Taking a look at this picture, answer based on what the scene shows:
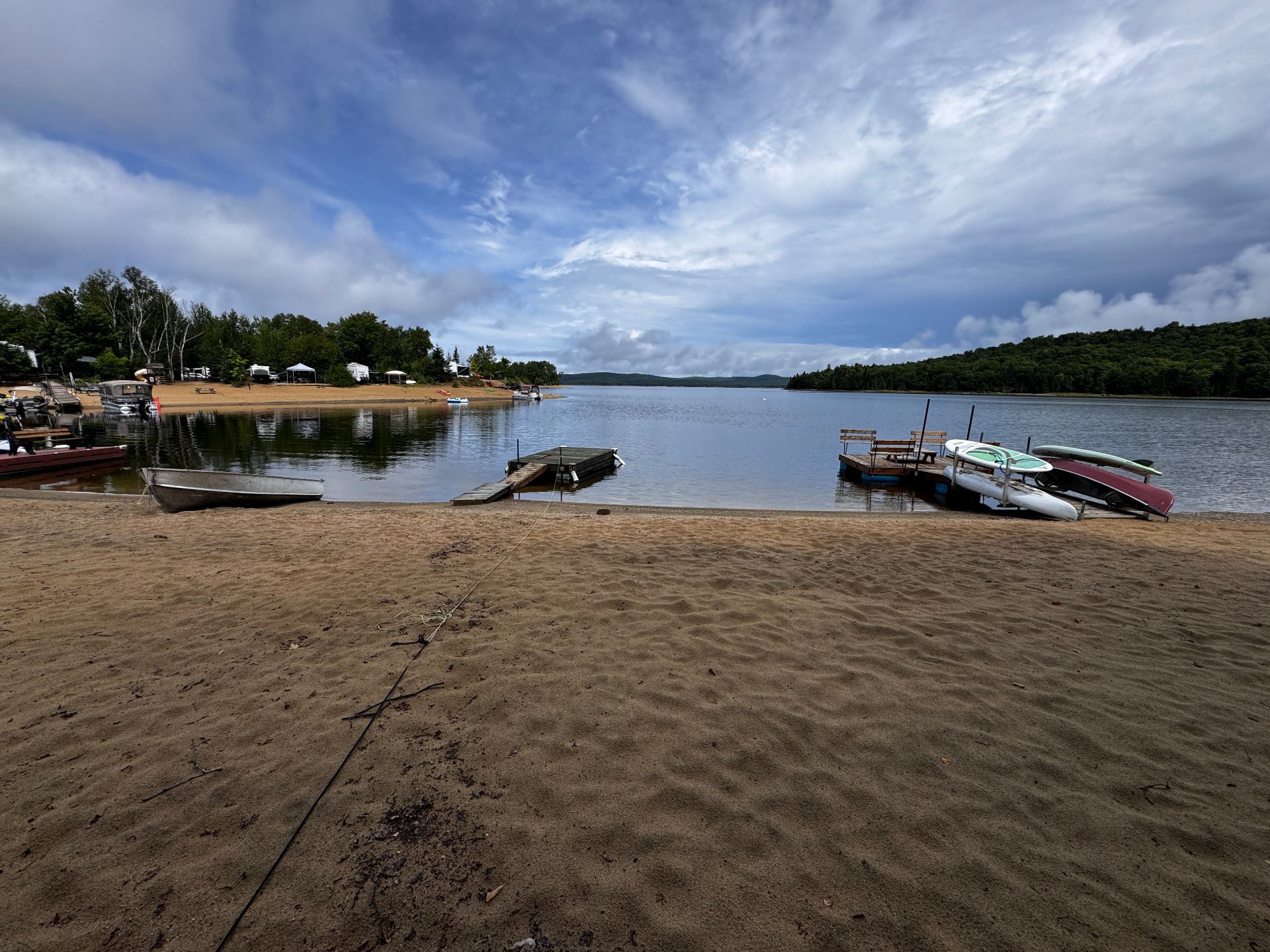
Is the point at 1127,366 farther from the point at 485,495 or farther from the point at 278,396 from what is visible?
the point at 278,396

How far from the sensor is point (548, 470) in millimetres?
20734

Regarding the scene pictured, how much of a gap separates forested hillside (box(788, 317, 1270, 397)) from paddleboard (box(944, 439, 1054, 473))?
142m

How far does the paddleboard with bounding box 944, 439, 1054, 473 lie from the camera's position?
17.1m

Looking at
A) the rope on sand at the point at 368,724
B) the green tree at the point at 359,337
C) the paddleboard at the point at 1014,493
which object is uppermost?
the green tree at the point at 359,337

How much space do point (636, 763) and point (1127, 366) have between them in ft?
561

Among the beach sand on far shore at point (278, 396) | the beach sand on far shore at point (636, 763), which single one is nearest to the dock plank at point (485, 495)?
the beach sand on far shore at point (636, 763)

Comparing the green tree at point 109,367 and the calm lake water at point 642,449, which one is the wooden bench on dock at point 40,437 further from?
the green tree at point 109,367

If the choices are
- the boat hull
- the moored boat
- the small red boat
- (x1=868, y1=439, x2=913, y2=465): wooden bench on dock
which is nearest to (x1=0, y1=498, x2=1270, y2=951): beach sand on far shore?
the boat hull

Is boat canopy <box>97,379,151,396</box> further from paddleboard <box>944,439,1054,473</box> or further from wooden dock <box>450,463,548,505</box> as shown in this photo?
paddleboard <box>944,439,1054,473</box>

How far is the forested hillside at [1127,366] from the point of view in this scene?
113 metres

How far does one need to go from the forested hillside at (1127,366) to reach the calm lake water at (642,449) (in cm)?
6788

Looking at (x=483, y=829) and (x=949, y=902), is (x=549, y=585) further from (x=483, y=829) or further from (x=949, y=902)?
(x=949, y=902)

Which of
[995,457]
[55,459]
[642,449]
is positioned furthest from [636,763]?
[642,449]

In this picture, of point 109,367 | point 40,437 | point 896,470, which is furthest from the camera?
point 109,367
